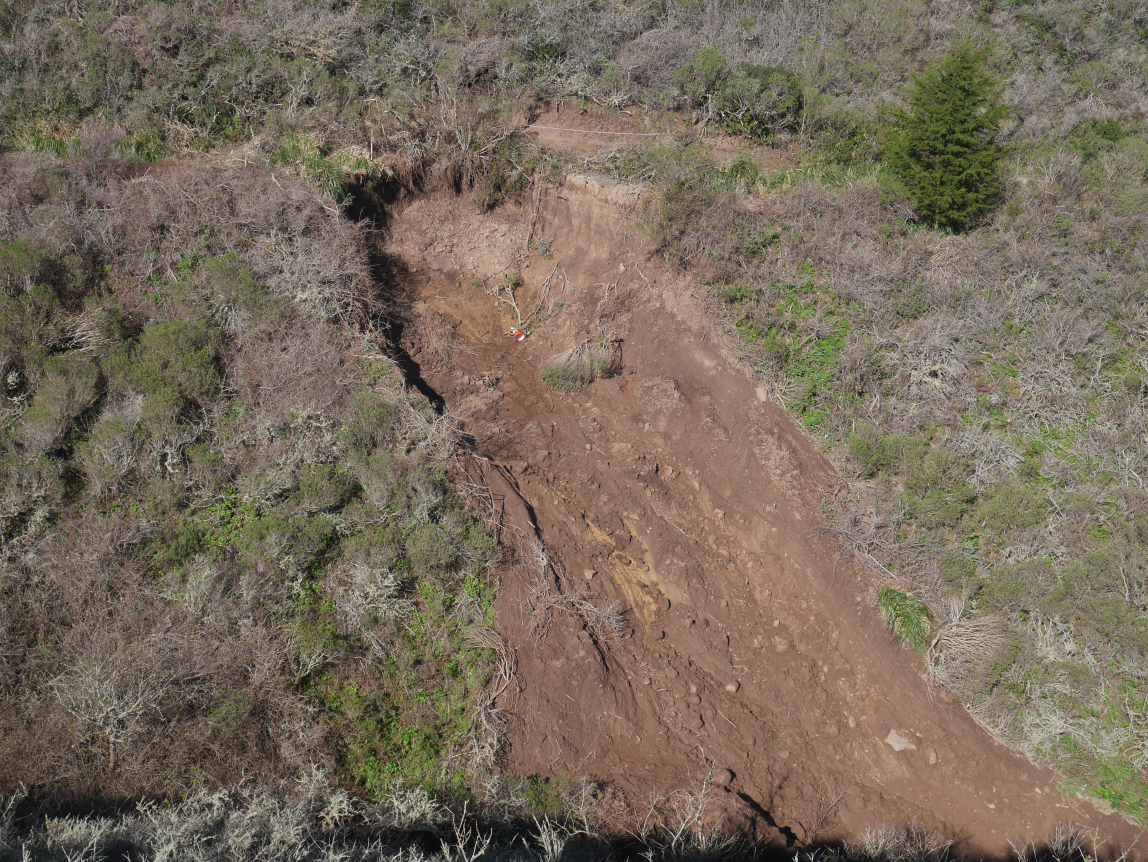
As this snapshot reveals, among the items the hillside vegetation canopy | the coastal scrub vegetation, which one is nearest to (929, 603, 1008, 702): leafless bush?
the hillside vegetation canopy

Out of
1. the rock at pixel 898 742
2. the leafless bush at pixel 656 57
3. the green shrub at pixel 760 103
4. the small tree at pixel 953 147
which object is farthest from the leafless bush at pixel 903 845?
the leafless bush at pixel 656 57

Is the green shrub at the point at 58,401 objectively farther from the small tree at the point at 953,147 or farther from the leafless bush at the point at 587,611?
the small tree at the point at 953,147

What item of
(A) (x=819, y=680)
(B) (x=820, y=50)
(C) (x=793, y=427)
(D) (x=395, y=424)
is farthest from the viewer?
(B) (x=820, y=50)

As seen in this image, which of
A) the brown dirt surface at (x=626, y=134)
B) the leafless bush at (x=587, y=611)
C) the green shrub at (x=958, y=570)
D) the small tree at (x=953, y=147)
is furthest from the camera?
the brown dirt surface at (x=626, y=134)

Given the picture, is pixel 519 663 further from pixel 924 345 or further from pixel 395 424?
pixel 924 345

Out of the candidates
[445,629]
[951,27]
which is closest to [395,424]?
[445,629]

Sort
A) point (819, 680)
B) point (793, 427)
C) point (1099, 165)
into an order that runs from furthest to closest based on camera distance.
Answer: point (1099, 165), point (793, 427), point (819, 680)
